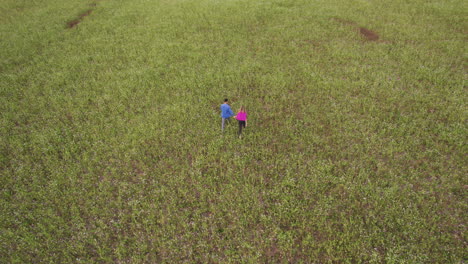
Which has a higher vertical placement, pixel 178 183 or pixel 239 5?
pixel 239 5

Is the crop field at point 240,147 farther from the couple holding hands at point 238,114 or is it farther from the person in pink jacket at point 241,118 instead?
the couple holding hands at point 238,114

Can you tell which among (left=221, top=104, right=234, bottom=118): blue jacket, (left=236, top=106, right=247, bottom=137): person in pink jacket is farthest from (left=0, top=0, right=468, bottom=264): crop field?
(left=221, top=104, right=234, bottom=118): blue jacket

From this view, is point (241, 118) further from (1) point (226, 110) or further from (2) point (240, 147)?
(2) point (240, 147)

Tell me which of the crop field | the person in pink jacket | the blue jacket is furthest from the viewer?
the blue jacket

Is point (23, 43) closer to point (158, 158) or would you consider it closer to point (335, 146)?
point (158, 158)

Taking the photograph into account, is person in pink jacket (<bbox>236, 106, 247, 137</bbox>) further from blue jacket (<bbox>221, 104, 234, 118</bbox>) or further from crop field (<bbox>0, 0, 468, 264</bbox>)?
crop field (<bbox>0, 0, 468, 264</bbox>)

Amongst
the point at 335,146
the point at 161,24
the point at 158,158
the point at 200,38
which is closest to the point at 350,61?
the point at 335,146

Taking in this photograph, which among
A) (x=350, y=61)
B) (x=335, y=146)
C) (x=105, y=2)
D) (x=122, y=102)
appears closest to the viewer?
(x=335, y=146)

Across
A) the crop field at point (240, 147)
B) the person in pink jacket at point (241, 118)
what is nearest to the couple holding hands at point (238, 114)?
the person in pink jacket at point (241, 118)
